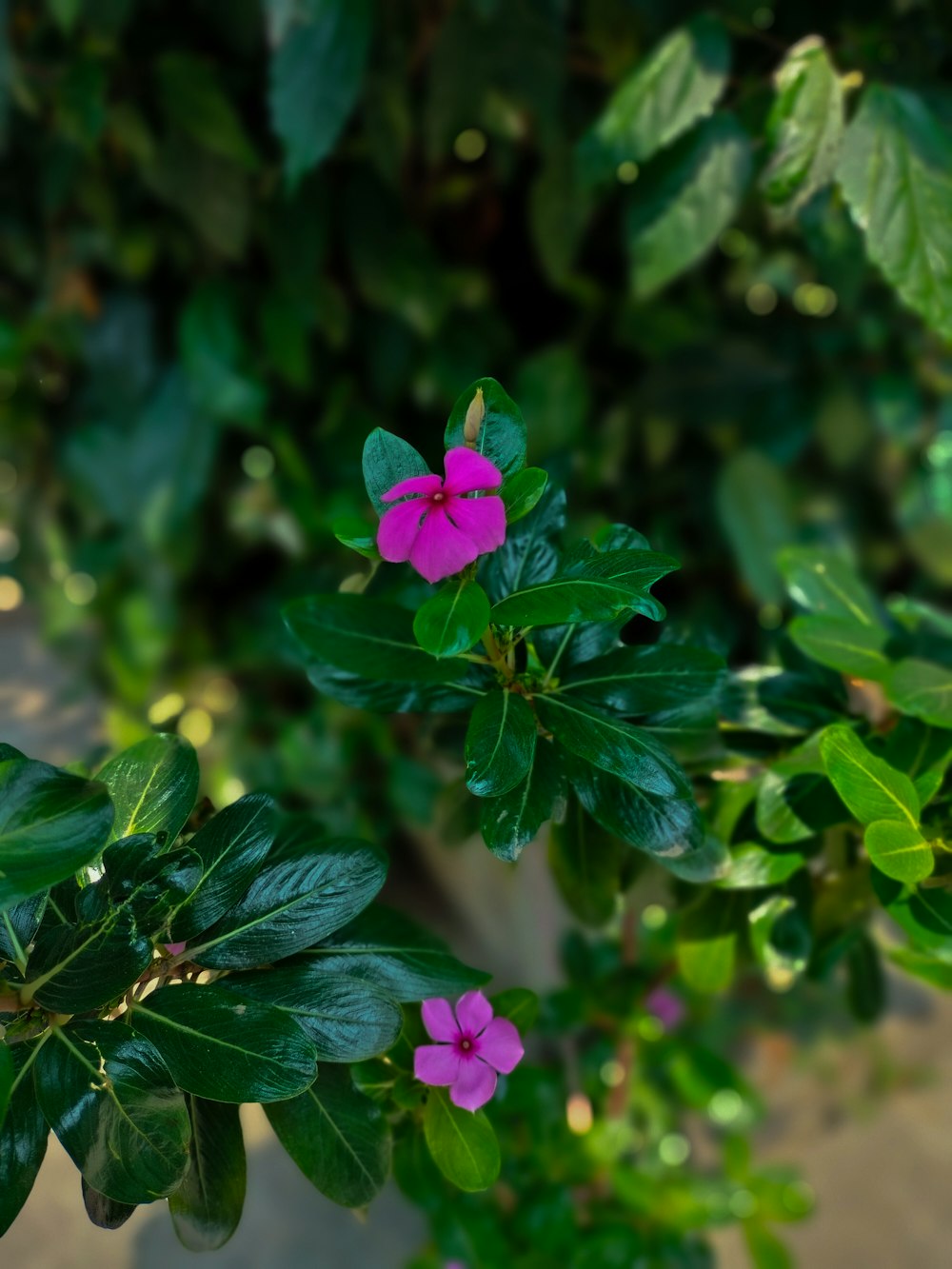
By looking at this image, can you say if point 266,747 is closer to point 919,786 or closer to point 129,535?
point 129,535

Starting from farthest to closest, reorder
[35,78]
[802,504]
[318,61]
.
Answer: [802,504]
[35,78]
[318,61]

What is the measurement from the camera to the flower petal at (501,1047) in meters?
0.44

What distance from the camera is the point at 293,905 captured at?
0.42m

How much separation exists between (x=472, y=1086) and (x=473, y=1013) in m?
0.03

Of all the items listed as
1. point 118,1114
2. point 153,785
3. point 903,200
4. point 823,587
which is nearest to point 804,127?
point 903,200

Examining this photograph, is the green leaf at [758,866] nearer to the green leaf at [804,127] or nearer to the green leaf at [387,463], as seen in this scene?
the green leaf at [387,463]

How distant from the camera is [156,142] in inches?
42.2

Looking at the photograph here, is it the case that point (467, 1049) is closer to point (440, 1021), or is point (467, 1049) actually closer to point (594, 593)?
point (440, 1021)

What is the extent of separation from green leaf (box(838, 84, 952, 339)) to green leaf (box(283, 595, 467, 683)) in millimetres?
420

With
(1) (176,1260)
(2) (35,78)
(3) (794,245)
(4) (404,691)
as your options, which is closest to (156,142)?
(2) (35,78)

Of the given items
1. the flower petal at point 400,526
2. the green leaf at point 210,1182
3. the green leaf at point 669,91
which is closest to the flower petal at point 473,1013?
the green leaf at point 210,1182

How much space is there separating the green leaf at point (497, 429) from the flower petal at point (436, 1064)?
0.25 meters

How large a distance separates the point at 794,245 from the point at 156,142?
0.74 metres

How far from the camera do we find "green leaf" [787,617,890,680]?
509 millimetres
